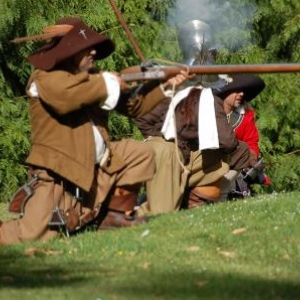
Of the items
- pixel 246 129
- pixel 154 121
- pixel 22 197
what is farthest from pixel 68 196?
pixel 246 129

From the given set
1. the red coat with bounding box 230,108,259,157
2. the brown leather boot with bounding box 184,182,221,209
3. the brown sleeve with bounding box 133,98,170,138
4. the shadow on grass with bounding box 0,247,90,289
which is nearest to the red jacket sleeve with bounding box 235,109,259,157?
the red coat with bounding box 230,108,259,157

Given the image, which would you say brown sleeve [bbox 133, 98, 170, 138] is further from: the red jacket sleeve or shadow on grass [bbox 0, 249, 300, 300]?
shadow on grass [bbox 0, 249, 300, 300]

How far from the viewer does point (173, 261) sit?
25.4ft

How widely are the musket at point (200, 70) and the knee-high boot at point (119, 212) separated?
3.43 ft

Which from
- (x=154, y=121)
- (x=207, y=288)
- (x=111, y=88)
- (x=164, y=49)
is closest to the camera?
(x=207, y=288)

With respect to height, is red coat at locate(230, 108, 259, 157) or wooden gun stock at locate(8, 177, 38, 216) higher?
wooden gun stock at locate(8, 177, 38, 216)

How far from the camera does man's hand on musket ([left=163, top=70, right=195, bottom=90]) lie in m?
8.59

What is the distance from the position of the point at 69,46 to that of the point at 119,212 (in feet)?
4.40

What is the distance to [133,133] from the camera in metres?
14.9

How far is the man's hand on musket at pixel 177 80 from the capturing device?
8.59 metres

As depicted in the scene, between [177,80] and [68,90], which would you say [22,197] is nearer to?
[68,90]

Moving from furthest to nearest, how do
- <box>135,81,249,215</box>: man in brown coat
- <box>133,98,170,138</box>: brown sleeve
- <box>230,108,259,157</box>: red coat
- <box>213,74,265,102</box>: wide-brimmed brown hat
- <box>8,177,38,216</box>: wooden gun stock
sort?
1. <box>230,108,259,157</box>: red coat
2. <box>213,74,265,102</box>: wide-brimmed brown hat
3. <box>133,98,170,138</box>: brown sleeve
4. <box>135,81,249,215</box>: man in brown coat
5. <box>8,177,38,216</box>: wooden gun stock

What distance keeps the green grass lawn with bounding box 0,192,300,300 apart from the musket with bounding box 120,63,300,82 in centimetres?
111

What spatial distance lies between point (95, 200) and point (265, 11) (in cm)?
749
